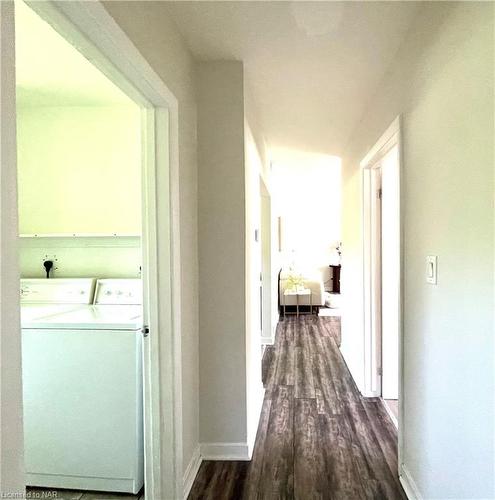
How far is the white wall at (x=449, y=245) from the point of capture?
112 cm

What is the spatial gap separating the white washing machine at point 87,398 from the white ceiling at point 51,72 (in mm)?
1335

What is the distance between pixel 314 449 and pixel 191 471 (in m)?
0.81

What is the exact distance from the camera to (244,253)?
2.14 metres

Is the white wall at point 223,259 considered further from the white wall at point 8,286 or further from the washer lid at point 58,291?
the white wall at point 8,286

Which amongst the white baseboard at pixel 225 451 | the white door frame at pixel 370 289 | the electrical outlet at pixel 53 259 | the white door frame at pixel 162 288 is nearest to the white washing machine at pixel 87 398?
the white door frame at pixel 162 288

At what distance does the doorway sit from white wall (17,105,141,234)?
6.24ft

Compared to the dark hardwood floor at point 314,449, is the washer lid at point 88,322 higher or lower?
higher

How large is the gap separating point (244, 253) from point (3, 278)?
1523 mm

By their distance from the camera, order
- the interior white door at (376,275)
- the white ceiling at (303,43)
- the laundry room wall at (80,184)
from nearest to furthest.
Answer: the white ceiling at (303,43), the laundry room wall at (80,184), the interior white door at (376,275)

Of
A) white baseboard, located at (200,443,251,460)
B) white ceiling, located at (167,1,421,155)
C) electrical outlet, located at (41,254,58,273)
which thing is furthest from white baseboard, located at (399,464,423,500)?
electrical outlet, located at (41,254,58,273)

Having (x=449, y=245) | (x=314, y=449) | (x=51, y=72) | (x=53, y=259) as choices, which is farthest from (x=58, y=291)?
(x=449, y=245)

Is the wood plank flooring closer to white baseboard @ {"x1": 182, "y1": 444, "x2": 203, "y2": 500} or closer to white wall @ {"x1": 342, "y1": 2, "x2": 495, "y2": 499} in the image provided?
white baseboard @ {"x1": 182, "y1": 444, "x2": 203, "y2": 500}

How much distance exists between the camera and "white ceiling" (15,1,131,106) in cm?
169

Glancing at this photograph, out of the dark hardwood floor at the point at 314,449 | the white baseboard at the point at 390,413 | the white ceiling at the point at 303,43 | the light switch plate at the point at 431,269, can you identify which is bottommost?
the dark hardwood floor at the point at 314,449
